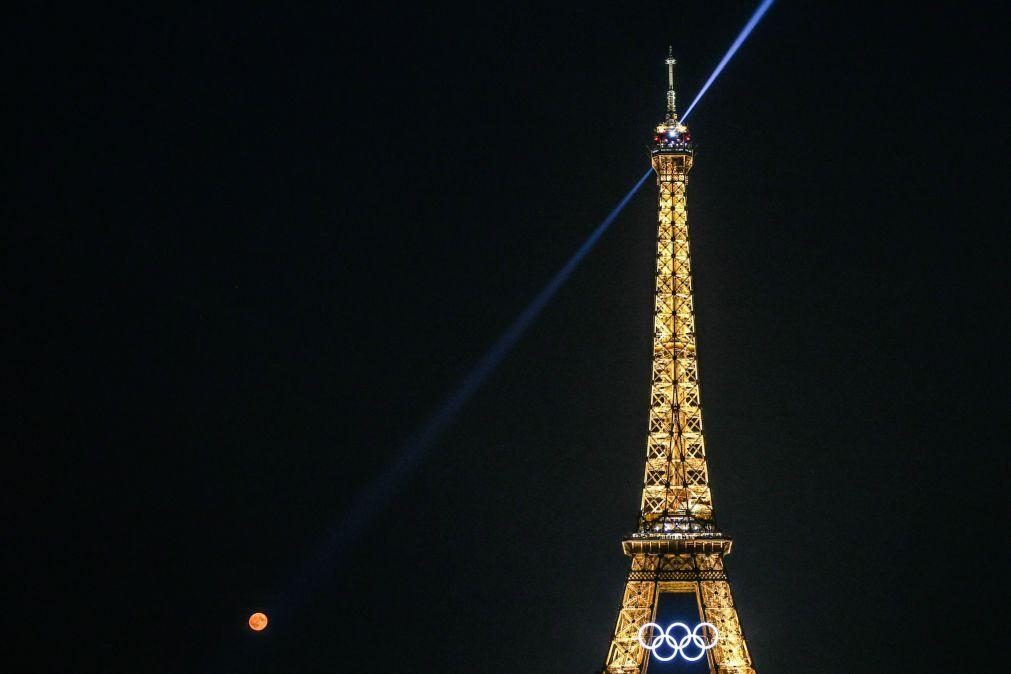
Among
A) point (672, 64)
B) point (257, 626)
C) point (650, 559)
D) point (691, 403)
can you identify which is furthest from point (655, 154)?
point (257, 626)

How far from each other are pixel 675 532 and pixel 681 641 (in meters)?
4.18

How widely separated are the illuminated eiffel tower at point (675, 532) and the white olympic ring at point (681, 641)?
7 centimetres

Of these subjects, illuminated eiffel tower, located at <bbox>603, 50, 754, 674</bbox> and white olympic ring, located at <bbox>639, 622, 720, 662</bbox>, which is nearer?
white olympic ring, located at <bbox>639, 622, 720, 662</bbox>

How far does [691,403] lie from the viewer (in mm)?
85750

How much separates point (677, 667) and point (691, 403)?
1031 centimetres

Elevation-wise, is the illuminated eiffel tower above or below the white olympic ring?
above

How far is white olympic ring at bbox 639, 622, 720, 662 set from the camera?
81938 millimetres

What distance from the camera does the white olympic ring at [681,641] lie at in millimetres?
81938

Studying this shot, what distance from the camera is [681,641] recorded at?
83688 millimetres

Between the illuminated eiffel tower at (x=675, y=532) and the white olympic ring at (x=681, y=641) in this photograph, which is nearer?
the white olympic ring at (x=681, y=641)

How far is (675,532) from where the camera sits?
84.0 m

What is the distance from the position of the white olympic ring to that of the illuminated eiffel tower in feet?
0.23

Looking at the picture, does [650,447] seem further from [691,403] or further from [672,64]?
[672,64]

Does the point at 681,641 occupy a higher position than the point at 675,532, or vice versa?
the point at 675,532
